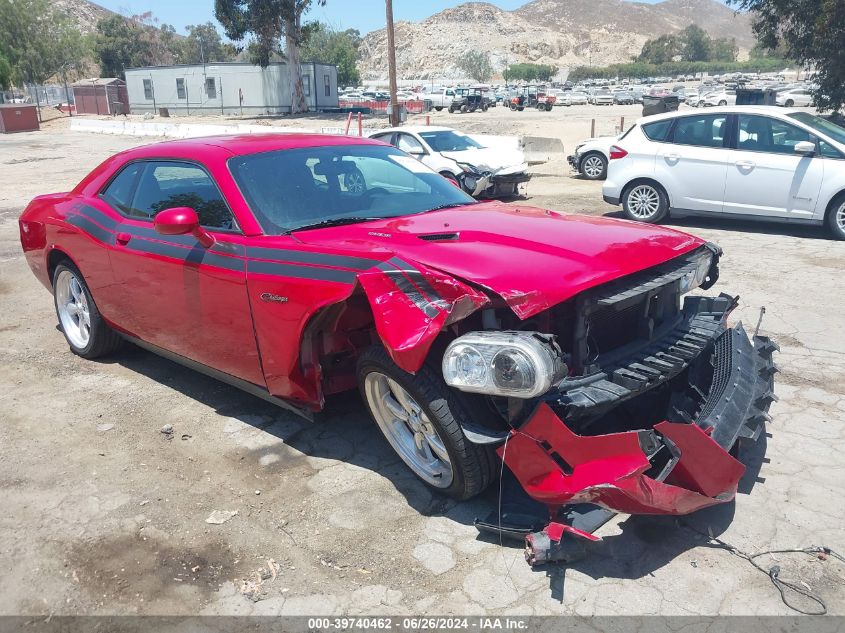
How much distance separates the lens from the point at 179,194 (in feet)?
13.9

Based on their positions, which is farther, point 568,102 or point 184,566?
point 568,102

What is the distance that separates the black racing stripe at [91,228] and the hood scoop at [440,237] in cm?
233

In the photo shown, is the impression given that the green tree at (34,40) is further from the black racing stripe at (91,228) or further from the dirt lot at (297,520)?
the dirt lot at (297,520)

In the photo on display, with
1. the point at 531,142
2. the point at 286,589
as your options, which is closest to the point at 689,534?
the point at 286,589

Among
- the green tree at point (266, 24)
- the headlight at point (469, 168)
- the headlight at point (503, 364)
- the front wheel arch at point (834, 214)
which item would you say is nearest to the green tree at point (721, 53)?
the green tree at point (266, 24)

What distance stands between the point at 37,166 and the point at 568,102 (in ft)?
142

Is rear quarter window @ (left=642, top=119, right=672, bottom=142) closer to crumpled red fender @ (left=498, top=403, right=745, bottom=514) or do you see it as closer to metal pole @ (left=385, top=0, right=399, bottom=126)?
crumpled red fender @ (left=498, top=403, right=745, bottom=514)

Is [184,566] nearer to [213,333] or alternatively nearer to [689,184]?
[213,333]

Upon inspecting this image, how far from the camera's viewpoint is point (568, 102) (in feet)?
184

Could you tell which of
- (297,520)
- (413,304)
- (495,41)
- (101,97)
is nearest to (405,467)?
(297,520)

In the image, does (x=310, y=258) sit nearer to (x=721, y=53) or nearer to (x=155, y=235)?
(x=155, y=235)

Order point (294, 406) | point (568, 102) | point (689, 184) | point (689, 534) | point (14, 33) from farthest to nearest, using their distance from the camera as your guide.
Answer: point (14, 33), point (568, 102), point (689, 184), point (294, 406), point (689, 534)

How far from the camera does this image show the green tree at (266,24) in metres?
38.7

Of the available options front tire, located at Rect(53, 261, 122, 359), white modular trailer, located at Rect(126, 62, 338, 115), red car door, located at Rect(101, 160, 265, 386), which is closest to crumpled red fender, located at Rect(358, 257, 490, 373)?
red car door, located at Rect(101, 160, 265, 386)
